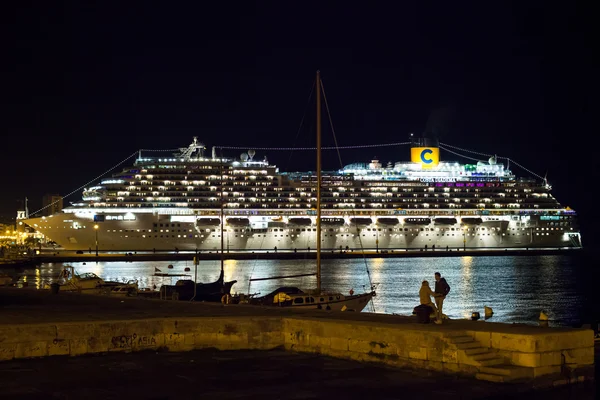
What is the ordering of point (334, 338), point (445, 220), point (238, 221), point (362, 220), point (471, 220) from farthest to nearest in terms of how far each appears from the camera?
point (471, 220) < point (445, 220) < point (362, 220) < point (238, 221) < point (334, 338)

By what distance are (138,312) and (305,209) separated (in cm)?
6775

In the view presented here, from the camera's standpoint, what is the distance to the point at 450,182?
91188 millimetres

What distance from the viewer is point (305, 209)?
83750 mm

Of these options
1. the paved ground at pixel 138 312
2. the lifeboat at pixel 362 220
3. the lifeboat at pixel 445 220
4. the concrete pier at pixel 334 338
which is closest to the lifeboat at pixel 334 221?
the lifeboat at pixel 362 220

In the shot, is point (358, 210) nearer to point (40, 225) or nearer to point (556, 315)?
point (40, 225)

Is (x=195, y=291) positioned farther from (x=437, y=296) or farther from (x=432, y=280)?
(x=432, y=280)

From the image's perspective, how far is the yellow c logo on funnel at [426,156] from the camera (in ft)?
307

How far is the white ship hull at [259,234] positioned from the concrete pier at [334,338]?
60.5 meters

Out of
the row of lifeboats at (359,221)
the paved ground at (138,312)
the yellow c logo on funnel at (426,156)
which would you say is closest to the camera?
the paved ground at (138,312)

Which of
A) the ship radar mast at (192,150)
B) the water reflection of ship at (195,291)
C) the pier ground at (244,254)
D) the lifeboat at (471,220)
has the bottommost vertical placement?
the water reflection of ship at (195,291)

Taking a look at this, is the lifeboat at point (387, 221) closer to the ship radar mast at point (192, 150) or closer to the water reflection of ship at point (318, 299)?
the ship radar mast at point (192, 150)

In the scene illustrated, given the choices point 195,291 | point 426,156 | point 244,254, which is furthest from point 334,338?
point 426,156

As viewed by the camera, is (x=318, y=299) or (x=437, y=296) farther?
(x=318, y=299)

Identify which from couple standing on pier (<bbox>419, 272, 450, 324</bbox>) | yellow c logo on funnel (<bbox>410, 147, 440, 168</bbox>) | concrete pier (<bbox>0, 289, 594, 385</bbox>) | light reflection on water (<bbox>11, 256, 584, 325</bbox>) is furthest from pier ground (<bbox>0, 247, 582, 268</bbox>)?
couple standing on pier (<bbox>419, 272, 450, 324</bbox>)
